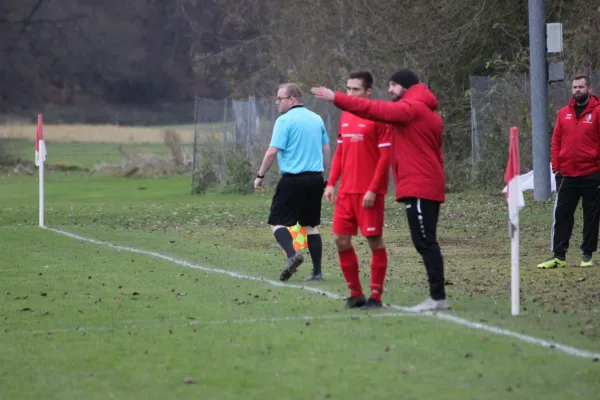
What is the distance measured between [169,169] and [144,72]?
14.3 m

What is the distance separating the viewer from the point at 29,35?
5822cm

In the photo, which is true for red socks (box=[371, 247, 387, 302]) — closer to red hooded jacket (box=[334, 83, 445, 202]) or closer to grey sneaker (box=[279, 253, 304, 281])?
red hooded jacket (box=[334, 83, 445, 202])

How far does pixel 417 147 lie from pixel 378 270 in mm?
1092

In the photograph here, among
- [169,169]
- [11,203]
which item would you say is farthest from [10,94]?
[11,203]

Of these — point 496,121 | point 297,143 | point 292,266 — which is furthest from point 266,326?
point 496,121

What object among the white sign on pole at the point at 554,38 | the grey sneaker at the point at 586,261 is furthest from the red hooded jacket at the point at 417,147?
the white sign on pole at the point at 554,38

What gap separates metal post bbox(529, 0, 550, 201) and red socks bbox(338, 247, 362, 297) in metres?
11.4

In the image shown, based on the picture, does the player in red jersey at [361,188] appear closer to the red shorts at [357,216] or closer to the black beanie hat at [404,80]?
the red shorts at [357,216]

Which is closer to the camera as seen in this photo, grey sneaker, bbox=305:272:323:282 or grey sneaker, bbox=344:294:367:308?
grey sneaker, bbox=344:294:367:308

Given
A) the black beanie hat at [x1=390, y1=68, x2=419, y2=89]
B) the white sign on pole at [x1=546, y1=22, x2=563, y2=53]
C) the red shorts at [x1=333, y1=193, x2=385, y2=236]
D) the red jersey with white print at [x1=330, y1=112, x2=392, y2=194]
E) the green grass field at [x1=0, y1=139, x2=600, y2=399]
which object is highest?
the white sign on pole at [x1=546, y1=22, x2=563, y2=53]

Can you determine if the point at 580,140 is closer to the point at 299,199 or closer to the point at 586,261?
the point at 586,261

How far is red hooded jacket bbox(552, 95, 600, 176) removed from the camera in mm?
12820

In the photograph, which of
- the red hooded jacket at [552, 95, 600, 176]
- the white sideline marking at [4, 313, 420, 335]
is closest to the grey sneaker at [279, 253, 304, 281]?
the white sideline marking at [4, 313, 420, 335]

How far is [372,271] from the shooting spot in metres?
9.66
